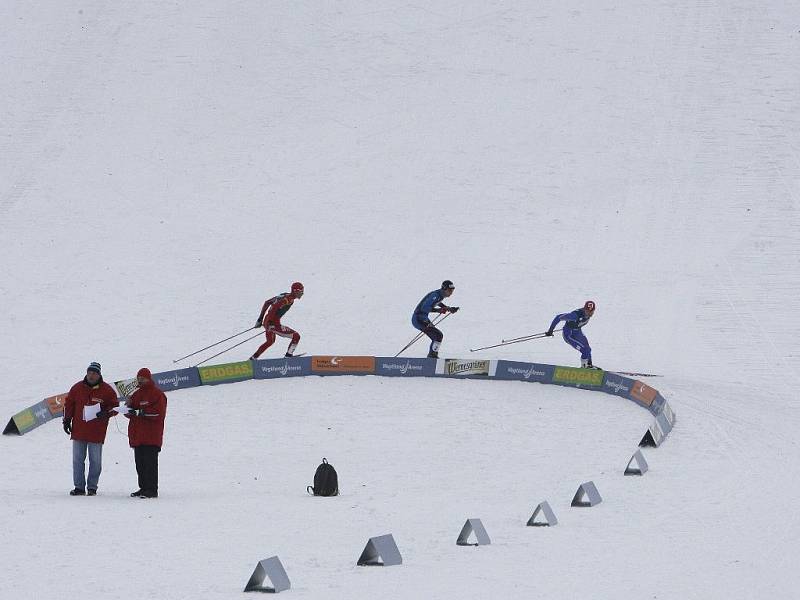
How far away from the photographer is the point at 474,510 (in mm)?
13195

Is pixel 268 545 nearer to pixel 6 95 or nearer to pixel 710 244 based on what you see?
pixel 710 244

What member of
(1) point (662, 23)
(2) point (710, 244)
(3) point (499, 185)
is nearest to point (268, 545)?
(2) point (710, 244)

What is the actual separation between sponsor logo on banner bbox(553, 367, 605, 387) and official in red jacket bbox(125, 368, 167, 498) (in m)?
8.34

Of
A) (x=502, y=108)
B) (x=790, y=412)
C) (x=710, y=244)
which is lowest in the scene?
(x=790, y=412)

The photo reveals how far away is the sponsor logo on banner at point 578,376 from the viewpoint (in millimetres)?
19797

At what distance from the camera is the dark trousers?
13.4 m

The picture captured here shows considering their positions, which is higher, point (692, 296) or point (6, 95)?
point (6, 95)

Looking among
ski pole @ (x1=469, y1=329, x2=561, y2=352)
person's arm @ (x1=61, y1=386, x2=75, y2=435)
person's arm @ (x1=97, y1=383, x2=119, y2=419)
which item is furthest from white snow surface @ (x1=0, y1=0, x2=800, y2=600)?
person's arm @ (x1=97, y1=383, x2=119, y2=419)

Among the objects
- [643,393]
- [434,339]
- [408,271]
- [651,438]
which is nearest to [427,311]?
[434,339]

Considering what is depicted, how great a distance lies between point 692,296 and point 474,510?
44.5 ft

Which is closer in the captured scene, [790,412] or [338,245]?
[790,412]

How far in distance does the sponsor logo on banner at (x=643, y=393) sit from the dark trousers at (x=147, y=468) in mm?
7878

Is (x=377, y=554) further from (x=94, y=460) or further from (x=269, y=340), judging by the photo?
(x=269, y=340)

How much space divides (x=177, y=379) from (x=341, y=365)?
265cm
